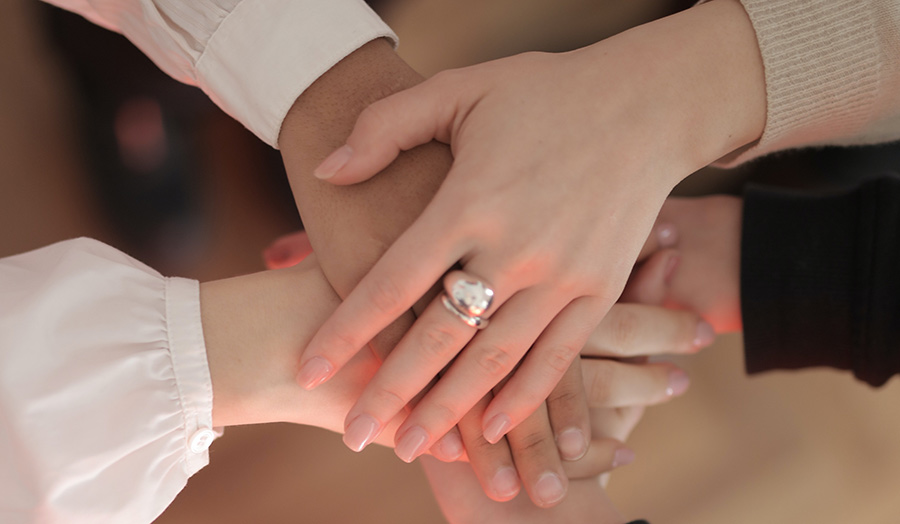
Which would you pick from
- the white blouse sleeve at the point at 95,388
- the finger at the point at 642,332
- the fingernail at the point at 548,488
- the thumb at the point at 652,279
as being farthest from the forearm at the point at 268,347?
the thumb at the point at 652,279

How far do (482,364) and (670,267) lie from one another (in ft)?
1.60

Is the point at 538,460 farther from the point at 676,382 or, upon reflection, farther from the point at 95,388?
A: the point at 95,388

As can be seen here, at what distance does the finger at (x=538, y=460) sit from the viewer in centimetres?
83

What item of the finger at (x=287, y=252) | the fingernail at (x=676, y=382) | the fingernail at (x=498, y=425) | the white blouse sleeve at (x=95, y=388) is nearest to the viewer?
the white blouse sleeve at (x=95, y=388)

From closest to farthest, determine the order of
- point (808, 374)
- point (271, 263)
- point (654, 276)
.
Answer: point (654, 276) → point (271, 263) → point (808, 374)

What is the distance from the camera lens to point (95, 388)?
70cm

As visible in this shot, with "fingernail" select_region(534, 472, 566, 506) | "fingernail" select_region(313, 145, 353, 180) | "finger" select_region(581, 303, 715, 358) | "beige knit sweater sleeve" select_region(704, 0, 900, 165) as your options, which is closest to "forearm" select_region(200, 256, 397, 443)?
"fingernail" select_region(313, 145, 353, 180)

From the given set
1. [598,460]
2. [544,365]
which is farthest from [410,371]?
[598,460]

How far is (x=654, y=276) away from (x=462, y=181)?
0.50m

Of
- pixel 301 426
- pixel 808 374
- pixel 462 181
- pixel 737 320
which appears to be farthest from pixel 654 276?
pixel 301 426

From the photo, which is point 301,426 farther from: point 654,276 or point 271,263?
point 654,276

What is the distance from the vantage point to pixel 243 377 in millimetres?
789

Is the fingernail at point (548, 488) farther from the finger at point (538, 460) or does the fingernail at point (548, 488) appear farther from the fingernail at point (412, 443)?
the fingernail at point (412, 443)

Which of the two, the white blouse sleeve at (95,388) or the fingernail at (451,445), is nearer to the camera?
the white blouse sleeve at (95,388)
